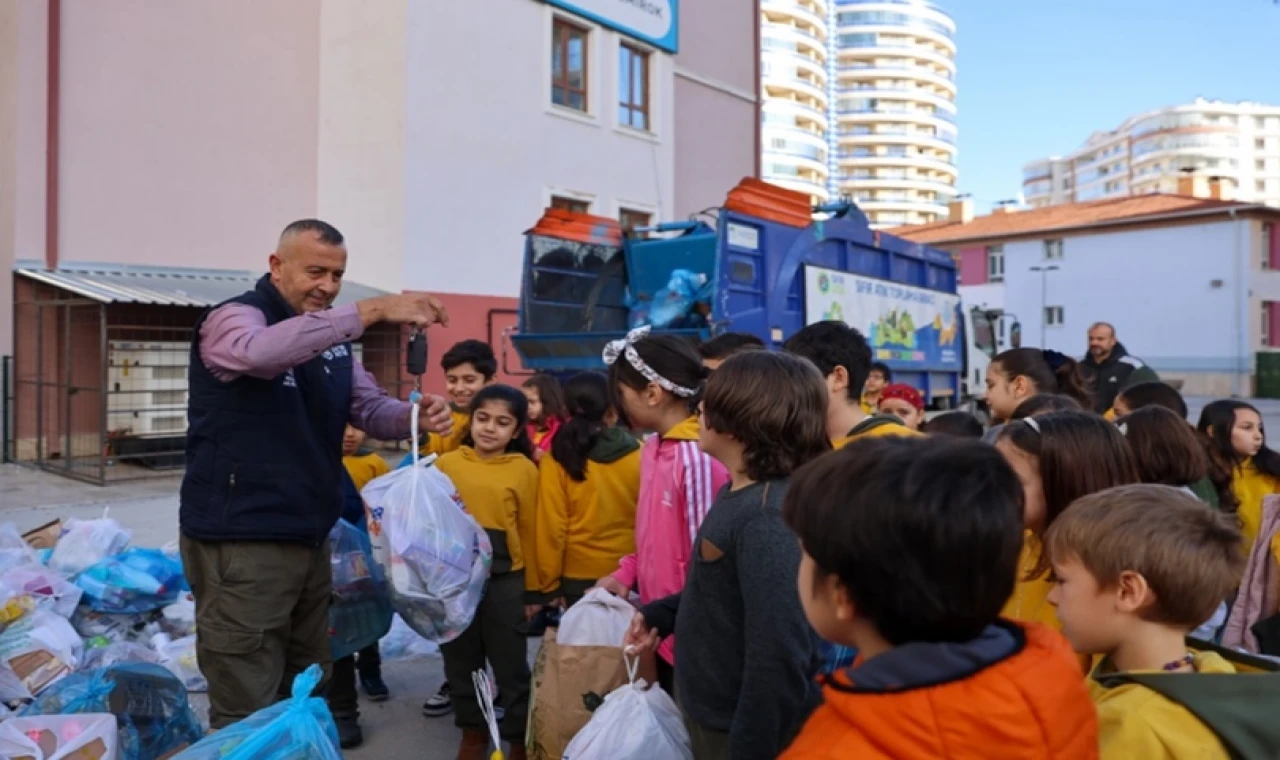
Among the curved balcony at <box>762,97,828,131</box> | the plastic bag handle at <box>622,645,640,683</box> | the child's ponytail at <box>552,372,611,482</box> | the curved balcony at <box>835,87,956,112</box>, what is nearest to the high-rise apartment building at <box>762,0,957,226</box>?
the curved balcony at <box>835,87,956,112</box>

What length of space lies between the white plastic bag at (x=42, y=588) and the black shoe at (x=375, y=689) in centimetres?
153

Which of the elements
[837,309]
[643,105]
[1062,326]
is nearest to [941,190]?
[1062,326]

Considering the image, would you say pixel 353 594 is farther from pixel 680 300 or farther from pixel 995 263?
pixel 995 263

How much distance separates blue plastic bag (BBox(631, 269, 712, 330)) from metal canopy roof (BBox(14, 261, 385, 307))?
3.15m

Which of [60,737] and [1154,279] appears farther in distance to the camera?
[1154,279]

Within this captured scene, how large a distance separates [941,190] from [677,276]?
110396 mm

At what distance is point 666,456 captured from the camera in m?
3.04

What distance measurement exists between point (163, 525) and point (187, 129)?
7.24 metres

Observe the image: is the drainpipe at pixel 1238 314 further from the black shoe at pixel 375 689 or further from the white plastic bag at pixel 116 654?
the white plastic bag at pixel 116 654

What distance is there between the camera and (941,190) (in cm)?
11369

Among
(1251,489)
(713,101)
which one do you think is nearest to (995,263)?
(713,101)

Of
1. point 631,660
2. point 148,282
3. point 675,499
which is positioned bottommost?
point 631,660

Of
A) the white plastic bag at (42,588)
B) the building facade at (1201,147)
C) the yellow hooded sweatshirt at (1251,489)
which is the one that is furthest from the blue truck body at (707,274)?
the building facade at (1201,147)

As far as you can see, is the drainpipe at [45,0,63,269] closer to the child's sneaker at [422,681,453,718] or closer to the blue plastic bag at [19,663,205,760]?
the child's sneaker at [422,681,453,718]
